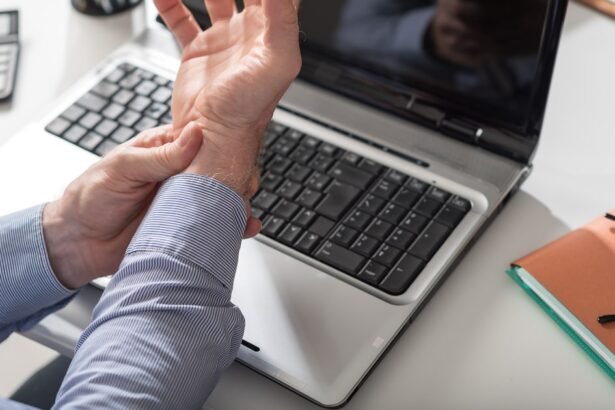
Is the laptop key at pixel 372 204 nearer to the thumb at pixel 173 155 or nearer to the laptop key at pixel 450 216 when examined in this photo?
the laptop key at pixel 450 216

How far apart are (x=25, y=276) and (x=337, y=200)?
0.31 m

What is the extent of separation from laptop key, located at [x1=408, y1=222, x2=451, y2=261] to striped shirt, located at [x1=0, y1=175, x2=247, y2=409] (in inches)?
7.2

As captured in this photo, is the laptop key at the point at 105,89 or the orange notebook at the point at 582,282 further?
the laptop key at the point at 105,89

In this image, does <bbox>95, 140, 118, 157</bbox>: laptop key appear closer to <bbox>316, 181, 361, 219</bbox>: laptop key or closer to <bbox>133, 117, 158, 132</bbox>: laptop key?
<bbox>133, 117, 158, 132</bbox>: laptop key

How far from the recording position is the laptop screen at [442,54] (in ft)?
2.72

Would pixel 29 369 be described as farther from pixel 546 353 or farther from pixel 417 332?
pixel 546 353

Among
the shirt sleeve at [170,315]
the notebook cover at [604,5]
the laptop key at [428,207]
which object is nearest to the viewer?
the shirt sleeve at [170,315]

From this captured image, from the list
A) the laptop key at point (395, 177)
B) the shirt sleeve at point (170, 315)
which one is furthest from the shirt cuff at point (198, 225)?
the laptop key at point (395, 177)

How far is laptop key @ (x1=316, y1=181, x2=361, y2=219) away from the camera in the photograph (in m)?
0.87

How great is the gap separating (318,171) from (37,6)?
536 mm

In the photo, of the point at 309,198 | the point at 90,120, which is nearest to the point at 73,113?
the point at 90,120

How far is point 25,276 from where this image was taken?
78cm

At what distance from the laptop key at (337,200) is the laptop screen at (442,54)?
0.14 meters

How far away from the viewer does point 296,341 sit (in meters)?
0.77
